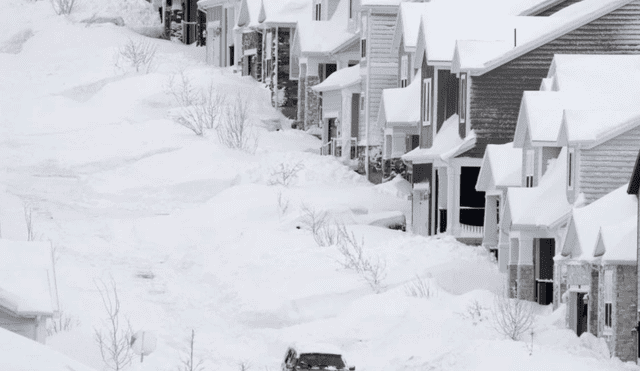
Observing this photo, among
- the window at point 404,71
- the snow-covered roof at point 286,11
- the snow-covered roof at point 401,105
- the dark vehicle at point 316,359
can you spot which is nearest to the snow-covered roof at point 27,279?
the dark vehicle at point 316,359

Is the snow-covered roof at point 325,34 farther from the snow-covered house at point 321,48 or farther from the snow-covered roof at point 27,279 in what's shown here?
the snow-covered roof at point 27,279

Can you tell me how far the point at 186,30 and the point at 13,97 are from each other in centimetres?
2183

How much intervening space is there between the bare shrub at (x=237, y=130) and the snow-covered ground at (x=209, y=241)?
0.62 m

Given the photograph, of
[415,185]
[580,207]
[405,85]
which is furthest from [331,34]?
[580,207]

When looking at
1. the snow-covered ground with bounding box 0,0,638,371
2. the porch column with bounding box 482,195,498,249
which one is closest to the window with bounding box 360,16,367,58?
the snow-covered ground with bounding box 0,0,638,371

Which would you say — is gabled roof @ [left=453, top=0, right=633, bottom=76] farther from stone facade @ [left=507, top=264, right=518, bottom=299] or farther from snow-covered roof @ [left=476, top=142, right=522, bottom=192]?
stone facade @ [left=507, top=264, right=518, bottom=299]

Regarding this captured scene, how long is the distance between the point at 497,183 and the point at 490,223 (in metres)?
2.83

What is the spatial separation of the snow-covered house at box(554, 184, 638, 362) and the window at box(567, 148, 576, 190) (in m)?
2.21

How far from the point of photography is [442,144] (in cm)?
5334

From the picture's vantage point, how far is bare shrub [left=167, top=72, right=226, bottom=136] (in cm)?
6769

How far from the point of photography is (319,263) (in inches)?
1832

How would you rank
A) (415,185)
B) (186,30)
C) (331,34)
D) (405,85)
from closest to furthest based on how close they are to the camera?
(415,185), (405,85), (331,34), (186,30)

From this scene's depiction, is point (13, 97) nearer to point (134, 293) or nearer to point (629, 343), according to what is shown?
point (134, 293)

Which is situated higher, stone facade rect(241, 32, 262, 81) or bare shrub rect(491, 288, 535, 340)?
stone facade rect(241, 32, 262, 81)
